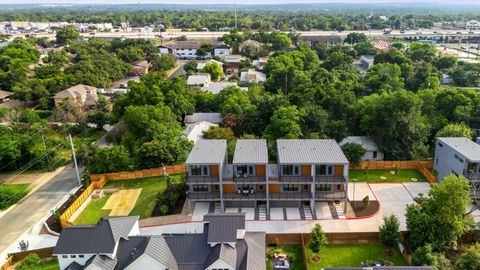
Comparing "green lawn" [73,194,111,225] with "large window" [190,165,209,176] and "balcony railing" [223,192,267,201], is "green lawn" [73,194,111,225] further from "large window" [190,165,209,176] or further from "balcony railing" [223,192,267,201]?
"balcony railing" [223,192,267,201]

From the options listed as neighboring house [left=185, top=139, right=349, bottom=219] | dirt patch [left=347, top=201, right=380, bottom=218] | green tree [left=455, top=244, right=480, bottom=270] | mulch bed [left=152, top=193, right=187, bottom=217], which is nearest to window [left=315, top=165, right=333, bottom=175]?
neighboring house [left=185, top=139, right=349, bottom=219]

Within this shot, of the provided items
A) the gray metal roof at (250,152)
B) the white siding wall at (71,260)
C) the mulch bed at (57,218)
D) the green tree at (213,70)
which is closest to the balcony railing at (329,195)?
the gray metal roof at (250,152)

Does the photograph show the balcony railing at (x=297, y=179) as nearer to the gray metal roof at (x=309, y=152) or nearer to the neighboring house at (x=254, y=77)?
the gray metal roof at (x=309, y=152)

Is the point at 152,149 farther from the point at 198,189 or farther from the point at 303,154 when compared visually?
the point at 303,154

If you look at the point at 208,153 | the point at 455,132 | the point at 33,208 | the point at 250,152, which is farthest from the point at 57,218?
the point at 455,132

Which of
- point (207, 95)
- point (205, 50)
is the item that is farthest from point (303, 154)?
point (205, 50)

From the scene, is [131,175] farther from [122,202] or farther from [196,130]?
[196,130]

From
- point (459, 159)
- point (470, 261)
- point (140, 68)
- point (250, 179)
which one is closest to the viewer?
point (470, 261)
